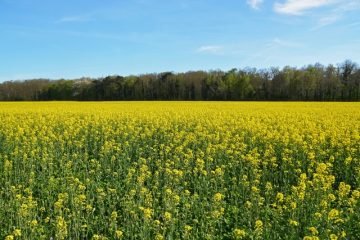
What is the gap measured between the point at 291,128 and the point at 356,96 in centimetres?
6476

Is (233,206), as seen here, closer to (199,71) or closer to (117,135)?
(117,135)

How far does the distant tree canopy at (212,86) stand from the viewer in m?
81.2

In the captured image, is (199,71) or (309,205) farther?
(199,71)

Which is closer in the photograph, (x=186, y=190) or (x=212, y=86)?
(x=186, y=190)

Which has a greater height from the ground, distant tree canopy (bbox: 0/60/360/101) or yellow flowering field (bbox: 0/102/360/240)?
distant tree canopy (bbox: 0/60/360/101)

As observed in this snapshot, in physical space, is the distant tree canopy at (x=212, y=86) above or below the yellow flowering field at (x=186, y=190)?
above

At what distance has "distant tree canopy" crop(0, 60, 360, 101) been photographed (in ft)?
267

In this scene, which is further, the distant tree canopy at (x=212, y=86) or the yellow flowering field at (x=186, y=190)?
the distant tree canopy at (x=212, y=86)

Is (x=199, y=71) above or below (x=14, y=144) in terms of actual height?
above

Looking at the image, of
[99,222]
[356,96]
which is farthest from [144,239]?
[356,96]

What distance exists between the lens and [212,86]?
89812 mm

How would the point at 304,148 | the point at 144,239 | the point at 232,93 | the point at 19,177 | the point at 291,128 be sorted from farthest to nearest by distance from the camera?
1. the point at 232,93
2. the point at 291,128
3. the point at 304,148
4. the point at 19,177
5. the point at 144,239

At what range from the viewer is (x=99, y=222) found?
8.25 metres

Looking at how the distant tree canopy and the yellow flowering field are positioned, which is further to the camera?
the distant tree canopy
